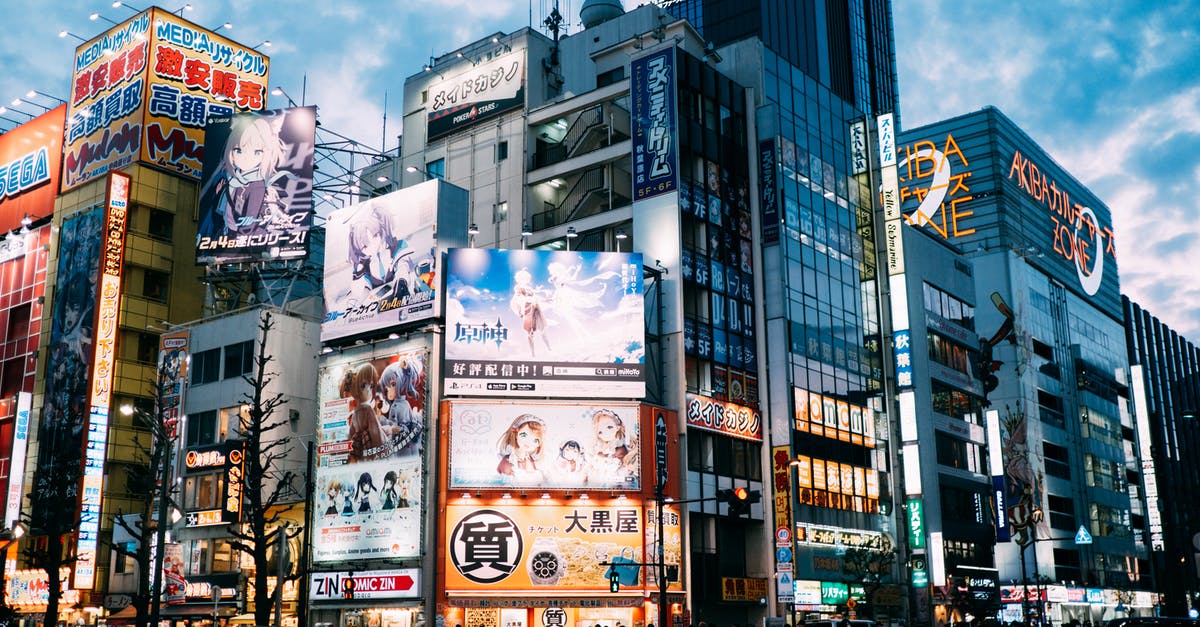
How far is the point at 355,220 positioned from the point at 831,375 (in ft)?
92.6

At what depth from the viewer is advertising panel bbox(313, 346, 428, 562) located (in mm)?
52188

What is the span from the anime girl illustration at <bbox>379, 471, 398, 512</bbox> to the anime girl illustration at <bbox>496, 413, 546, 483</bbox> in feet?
16.5

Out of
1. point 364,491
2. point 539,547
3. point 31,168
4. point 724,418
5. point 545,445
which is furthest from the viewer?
point 31,168

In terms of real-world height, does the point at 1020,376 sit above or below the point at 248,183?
below

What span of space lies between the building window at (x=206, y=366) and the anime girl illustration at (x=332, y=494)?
11.2 meters

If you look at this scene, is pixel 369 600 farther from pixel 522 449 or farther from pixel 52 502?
pixel 52 502

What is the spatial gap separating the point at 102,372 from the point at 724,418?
35.6m

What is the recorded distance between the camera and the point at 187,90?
238 feet

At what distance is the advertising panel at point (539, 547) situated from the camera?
50812 mm

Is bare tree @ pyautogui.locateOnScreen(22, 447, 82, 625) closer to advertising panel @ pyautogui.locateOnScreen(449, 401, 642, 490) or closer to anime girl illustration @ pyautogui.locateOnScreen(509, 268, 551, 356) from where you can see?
advertising panel @ pyautogui.locateOnScreen(449, 401, 642, 490)

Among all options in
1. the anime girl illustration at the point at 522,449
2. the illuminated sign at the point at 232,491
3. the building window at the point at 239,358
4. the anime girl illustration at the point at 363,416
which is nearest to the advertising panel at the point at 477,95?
the building window at the point at 239,358

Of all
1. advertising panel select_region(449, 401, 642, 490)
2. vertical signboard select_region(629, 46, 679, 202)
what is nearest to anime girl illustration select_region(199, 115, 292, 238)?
advertising panel select_region(449, 401, 642, 490)

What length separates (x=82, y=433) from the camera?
64.3m

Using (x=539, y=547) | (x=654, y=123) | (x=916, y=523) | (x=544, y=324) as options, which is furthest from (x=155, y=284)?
(x=916, y=523)
